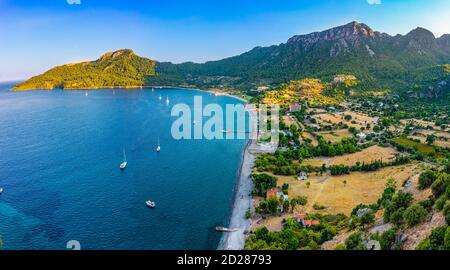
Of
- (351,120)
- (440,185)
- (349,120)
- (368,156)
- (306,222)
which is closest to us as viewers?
(440,185)

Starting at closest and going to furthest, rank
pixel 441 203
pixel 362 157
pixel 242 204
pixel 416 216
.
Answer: pixel 441 203 < pixel 416 216 < pixel 242 204 < pixel 362 157

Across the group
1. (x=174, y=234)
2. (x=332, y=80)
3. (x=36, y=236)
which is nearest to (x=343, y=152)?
(x=174, y=234)

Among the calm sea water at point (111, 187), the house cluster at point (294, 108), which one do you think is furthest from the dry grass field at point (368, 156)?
the house cluster at point (294, 108)

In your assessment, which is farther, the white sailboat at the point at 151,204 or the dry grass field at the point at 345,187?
the white sailboat at the point at 151,204

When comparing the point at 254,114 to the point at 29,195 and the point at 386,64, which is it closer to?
the point at 29,195

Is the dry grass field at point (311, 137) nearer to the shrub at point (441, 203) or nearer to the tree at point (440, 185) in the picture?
the tree at point (440, 185)

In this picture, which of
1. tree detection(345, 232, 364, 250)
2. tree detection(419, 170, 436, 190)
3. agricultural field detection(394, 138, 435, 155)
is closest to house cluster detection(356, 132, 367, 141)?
agricultural field detection(394, 138, 435, 155)

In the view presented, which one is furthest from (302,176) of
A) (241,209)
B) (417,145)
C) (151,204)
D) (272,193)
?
(417,145)

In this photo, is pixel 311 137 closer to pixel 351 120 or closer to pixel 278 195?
pixel 351 120

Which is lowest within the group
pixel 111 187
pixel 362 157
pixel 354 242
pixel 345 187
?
pixel 111 187
